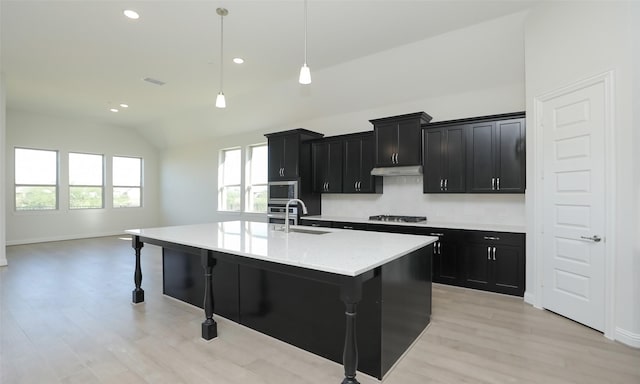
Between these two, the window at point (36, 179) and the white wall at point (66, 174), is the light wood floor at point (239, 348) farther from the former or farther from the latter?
the window at point (36, 179)

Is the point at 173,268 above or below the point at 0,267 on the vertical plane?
above

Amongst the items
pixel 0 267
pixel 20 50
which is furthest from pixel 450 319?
pixel 0 267

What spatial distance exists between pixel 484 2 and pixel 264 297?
371 cm

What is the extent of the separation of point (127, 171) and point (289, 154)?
249 inches

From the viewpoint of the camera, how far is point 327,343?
2377 mm

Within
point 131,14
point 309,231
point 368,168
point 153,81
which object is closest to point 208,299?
point 309,231

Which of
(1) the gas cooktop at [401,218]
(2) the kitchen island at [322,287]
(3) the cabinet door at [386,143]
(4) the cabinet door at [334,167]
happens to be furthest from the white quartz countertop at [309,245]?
(4) the cabinet door at [334,167]

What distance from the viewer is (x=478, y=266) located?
3.99 m

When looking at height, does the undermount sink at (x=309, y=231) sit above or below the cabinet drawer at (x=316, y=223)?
above

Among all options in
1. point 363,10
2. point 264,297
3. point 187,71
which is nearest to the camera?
point 264,297

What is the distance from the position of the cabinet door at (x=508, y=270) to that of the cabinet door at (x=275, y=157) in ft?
13.0

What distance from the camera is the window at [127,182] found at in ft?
30.1

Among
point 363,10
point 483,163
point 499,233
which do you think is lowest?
point 499,233

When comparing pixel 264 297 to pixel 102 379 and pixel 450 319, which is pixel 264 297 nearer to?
pixel 102 379
